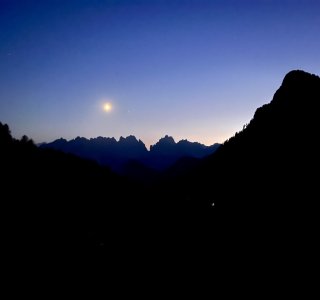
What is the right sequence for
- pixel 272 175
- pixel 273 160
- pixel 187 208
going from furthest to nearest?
pixel 187 208
pixel 273 160
pixel 272 175

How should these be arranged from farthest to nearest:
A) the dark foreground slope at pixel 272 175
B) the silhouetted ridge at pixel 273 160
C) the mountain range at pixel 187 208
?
the silhouetted ridge at pixel 273 160
the dark foreground slope at pixel 272 175
the mountain range at pixel 187 208

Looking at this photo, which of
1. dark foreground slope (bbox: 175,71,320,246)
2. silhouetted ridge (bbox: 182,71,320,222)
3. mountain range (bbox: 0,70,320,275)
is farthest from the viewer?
silhouetted ridge (bbox: 182,71,320,222)

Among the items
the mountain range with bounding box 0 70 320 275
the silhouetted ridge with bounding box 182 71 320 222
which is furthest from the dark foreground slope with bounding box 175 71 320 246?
the mountain range with bounding box 0 70 320 275

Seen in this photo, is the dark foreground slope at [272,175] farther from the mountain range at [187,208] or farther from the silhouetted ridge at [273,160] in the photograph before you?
the mountain range at [187,208]

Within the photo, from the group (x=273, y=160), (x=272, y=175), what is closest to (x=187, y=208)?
(x=272, y=175)

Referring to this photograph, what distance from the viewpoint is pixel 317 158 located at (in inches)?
3292

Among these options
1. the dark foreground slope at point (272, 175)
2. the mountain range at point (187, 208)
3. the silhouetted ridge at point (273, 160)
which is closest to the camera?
the mountain range at point (187, 208)

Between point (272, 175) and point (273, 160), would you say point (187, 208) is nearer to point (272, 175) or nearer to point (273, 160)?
point (272, 175)

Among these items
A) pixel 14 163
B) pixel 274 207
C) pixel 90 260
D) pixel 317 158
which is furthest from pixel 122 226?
pixel 317 158

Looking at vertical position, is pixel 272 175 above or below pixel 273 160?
below

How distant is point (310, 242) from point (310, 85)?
82.7 metres

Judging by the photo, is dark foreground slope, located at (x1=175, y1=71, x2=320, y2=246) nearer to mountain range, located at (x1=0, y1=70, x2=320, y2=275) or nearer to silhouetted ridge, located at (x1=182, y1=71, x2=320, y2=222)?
silhouetted ridge, located at (x1=182, y1=71, x2=320, y2=222)

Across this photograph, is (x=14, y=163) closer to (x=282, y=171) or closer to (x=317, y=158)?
(x=282, y=171)

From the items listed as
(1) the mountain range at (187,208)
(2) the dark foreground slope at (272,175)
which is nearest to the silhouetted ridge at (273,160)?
(2) the dark foreground slope at (272,175)
